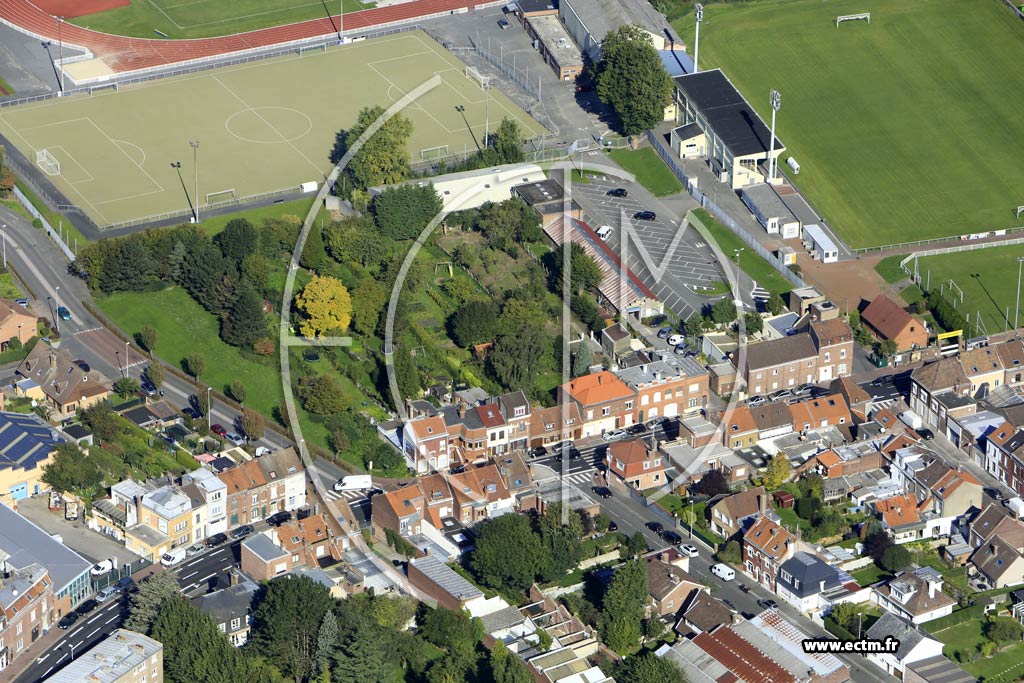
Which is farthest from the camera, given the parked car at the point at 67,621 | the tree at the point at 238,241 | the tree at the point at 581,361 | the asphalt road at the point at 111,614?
the tree at the point at 238,241

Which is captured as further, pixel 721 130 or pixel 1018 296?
pixel 721 130

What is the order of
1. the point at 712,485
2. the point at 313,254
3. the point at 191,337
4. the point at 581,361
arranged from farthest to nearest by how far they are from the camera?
1. the point at 313,254
2. the point at 191,337
3. the point at 581,361
4. the point at 712,485

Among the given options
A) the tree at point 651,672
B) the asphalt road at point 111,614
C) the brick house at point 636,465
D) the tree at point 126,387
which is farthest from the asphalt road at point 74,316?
the tree at point 651,672

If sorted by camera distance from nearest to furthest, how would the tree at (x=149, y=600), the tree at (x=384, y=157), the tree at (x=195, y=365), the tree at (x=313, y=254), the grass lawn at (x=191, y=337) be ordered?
the tree at (x=149, y=600) → the tree at (x=195, y=365) → the grass lawn at (x=191, y=337) → the tree at (x=313, y=254) → the tree at (x=384, y=157)

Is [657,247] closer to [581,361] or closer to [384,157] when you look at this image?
[581,361]

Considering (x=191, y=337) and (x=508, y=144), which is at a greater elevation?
(x=508, y=144)

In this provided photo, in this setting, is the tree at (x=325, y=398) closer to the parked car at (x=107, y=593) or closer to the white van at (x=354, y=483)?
the white van at (x=354, y=483)

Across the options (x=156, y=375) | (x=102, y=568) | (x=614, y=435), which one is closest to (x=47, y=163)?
(x=156, y=375)
